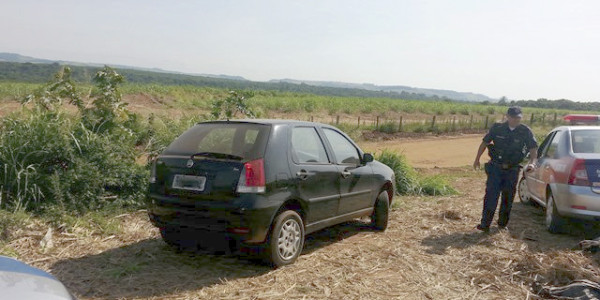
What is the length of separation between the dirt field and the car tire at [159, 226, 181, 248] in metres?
0.14

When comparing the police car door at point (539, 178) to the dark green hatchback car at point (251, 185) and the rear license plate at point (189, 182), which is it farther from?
the rear license plate at point (189, 182)

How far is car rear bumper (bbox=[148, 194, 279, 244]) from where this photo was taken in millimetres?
5051

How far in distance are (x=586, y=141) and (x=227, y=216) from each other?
17.8ft

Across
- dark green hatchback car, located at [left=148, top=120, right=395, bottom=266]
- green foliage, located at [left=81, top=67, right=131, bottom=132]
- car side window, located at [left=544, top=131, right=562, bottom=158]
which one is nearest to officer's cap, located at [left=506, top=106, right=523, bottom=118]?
car side window, located at [left=544, top=131, right=562, bottom=158]

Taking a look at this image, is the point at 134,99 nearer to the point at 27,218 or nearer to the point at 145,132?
the point at 145,132

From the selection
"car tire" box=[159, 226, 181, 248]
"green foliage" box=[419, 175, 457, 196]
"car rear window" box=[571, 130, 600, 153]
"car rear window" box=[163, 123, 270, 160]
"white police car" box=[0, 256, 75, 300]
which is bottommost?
"green foliage" box=[419, 175, 457, 196]

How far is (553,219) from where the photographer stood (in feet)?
24.4

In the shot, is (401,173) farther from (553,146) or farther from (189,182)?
(189,182)

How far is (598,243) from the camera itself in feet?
20.2

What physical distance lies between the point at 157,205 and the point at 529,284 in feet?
12.8

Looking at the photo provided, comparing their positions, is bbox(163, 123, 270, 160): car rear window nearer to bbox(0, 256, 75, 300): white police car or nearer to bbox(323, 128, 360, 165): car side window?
bbox(323, 128, 360, 165): car side window

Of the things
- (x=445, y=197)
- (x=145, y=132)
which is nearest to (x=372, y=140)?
(x=445, y=197)

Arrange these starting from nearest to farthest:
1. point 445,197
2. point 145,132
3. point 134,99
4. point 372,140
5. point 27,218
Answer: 1. point 27,218
2. point 145,132
3. point 445,197
4. point 372,140
5. point 134,99

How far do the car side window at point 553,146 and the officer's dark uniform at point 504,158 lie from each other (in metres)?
0.80
